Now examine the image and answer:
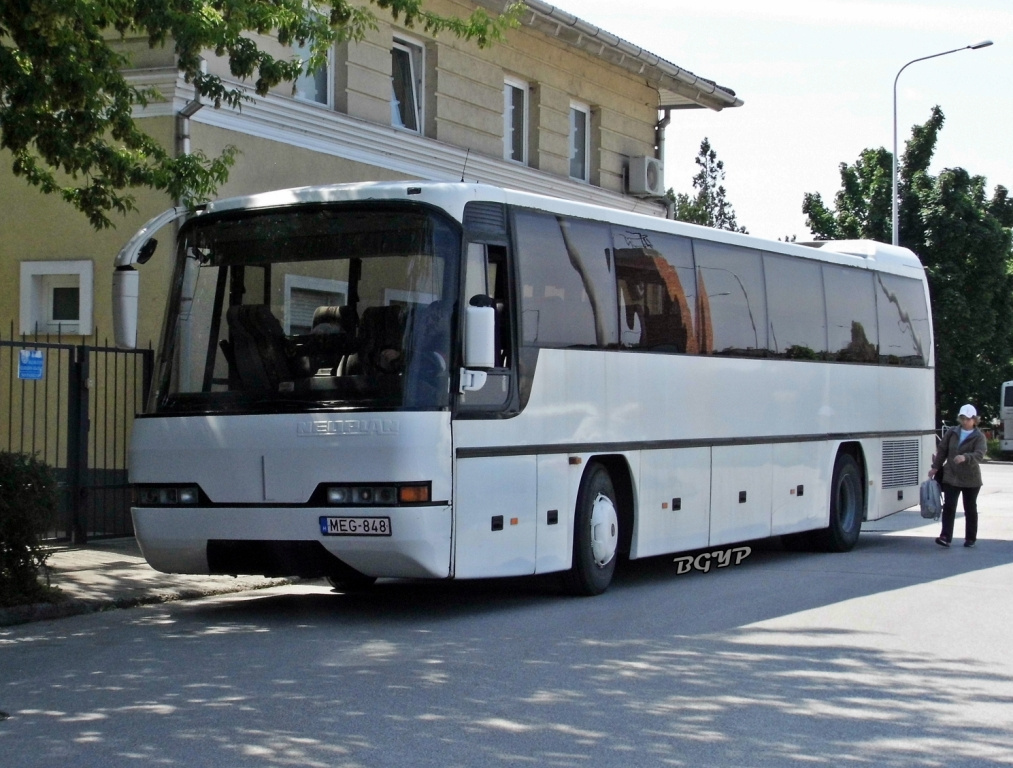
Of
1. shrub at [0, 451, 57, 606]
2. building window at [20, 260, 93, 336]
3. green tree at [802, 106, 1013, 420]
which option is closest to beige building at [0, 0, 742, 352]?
building window at [20, 260, 93, 336]

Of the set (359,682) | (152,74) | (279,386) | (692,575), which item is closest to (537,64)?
(152,74)

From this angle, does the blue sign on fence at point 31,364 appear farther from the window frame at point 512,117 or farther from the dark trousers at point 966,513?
the window frame at point 512,117

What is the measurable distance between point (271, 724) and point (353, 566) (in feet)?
11.0

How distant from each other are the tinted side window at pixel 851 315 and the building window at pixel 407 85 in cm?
708

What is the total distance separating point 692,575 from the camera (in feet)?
46.8


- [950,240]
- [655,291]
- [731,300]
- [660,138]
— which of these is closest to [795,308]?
[731,300]

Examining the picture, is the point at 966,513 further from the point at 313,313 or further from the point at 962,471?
the point at 313,313

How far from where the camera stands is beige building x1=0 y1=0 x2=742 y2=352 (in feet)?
56.2

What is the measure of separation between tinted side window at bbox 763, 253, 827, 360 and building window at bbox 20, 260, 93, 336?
24.9 ft

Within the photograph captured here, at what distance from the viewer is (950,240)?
4681 centimetres

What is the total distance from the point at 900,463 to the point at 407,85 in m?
8.75

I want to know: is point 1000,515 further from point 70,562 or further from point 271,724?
point 271,724

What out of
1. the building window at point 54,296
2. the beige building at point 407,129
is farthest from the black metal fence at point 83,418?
the beige building at point 407,129

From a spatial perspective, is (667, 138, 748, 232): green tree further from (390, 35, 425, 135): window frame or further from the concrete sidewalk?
the concrete sidewalk
